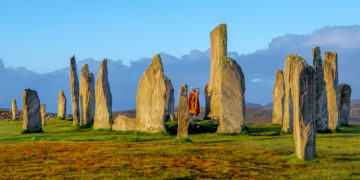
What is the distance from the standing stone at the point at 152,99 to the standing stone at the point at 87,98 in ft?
23.8

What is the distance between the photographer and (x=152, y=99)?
27859 mm

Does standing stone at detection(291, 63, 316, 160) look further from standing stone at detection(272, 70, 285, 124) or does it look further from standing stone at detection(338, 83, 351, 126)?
standing stone at detection(338, 83, 351, 126)

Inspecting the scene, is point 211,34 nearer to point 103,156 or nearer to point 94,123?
point 94,123

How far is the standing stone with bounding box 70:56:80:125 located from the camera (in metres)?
38.1

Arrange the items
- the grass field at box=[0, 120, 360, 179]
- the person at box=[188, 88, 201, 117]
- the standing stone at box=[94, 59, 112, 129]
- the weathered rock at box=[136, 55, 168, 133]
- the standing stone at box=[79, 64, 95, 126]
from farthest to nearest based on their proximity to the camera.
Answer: the person at box=[188, 88, 201, 117], the standing stone at box=[79, 64, 95, 126], the standing stone at box=[94, 59, 112, 129], the weathered rock at box=[136, 55, 168, 133], the grass field at box=[0, 120, 360, 179]

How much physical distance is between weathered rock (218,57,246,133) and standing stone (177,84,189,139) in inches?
159

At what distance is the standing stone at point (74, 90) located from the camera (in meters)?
38.1

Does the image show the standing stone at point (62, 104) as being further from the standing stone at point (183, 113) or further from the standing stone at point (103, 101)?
the standing stone at point (183, 113)

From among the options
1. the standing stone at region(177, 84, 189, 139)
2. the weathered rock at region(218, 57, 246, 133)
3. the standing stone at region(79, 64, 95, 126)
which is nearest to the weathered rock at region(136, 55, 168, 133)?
the weathered rock at region(218, 57, 246, 133)

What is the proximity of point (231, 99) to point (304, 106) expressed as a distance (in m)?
10.9

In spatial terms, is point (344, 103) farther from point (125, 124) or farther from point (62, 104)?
point (62, 104)

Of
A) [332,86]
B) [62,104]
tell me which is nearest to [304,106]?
[332,86]

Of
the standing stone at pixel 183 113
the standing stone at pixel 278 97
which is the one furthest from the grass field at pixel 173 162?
the standing stone at pixel 278 97

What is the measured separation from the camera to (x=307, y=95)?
617 inches
